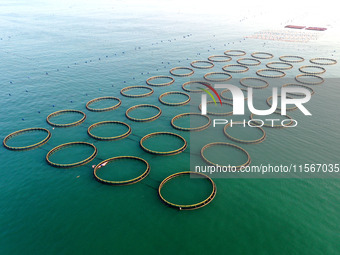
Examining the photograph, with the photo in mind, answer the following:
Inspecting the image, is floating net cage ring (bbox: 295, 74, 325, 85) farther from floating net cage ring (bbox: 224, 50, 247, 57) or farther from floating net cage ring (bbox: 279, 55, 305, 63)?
floating net cage ring (bbox: 224, 50, 247, 57)

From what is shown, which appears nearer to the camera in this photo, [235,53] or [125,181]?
[125,181]

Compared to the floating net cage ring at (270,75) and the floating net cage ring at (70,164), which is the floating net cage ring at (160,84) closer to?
the floating net cage ring at (270,75)

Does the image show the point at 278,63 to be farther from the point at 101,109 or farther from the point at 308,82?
the point at 101,109

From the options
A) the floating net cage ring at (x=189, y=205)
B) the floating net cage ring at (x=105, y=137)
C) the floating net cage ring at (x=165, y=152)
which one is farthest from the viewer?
the floating net cage ring at (x=105, y=137)

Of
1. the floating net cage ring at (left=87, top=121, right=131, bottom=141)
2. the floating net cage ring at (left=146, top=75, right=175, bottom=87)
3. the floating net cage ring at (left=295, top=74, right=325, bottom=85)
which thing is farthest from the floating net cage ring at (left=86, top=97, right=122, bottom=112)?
the floating net cage ring at (left=295, top=74, right=325, bottom=85)

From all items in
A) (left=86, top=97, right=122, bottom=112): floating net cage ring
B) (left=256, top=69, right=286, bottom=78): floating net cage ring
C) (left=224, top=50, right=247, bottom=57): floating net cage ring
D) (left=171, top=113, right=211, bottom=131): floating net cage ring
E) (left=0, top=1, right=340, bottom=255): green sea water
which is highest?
(left=224, top=50, right=247, bottom=57): floating net cage ring

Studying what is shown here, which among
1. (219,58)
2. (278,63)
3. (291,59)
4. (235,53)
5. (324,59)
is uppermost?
(235,53)

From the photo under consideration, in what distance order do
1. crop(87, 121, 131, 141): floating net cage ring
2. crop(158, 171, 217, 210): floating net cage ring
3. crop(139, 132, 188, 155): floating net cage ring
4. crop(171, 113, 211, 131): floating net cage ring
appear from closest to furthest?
crop(158, 171, 217, 210): floating net cage ring < crop(139, 132, 188, 155): floating net cage ring < crop(87, 121, 131, 141): floating net cage ring < crop(171, 113, 211, 131): floating net cage ring

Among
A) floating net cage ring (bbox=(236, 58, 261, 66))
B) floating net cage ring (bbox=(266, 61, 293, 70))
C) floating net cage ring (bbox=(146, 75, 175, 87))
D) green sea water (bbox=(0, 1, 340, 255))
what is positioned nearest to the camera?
green sea water (bbox=(0, 1, 340, 255))

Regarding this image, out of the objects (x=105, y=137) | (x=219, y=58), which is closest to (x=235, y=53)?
(x=219, y=58)

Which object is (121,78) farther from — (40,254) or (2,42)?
(2,42)

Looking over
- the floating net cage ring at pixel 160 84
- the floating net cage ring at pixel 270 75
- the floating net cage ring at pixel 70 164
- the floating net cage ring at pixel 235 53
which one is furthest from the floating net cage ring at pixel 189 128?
the floating net cage ring at pixel 235 53
